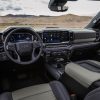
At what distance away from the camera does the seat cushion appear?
1870mm

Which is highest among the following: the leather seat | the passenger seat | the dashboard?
the dashboard

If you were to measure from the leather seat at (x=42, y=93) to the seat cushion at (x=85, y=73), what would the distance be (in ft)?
0.55

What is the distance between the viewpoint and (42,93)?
208 centimetres

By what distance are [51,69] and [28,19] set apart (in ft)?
2.43

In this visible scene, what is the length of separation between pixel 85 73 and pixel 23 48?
2.54 ft

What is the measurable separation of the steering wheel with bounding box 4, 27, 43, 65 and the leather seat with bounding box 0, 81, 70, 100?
38 cm

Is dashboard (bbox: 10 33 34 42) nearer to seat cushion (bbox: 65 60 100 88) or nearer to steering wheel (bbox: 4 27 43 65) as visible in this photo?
steering wheel (bbox: 4 27 43 65)

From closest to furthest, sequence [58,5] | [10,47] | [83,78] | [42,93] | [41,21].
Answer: [83,78]
[42,93]
[58,5]
[10,47]
[41,21]

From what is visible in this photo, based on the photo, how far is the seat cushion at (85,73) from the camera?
187cm

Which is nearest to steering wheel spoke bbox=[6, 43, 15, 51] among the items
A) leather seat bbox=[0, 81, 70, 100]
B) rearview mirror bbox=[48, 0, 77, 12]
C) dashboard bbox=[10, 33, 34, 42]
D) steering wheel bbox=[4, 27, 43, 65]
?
steering wheel bbox=[4, 27, 43, 65]

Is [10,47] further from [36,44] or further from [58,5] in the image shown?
[58,5]

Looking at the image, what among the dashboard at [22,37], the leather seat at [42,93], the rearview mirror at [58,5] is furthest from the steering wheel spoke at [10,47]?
the rearview mirror at [58,5]

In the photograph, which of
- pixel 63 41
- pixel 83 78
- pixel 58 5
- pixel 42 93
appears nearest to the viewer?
pixel 83 78

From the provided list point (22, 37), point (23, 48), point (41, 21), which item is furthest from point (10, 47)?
point (41, 21)
